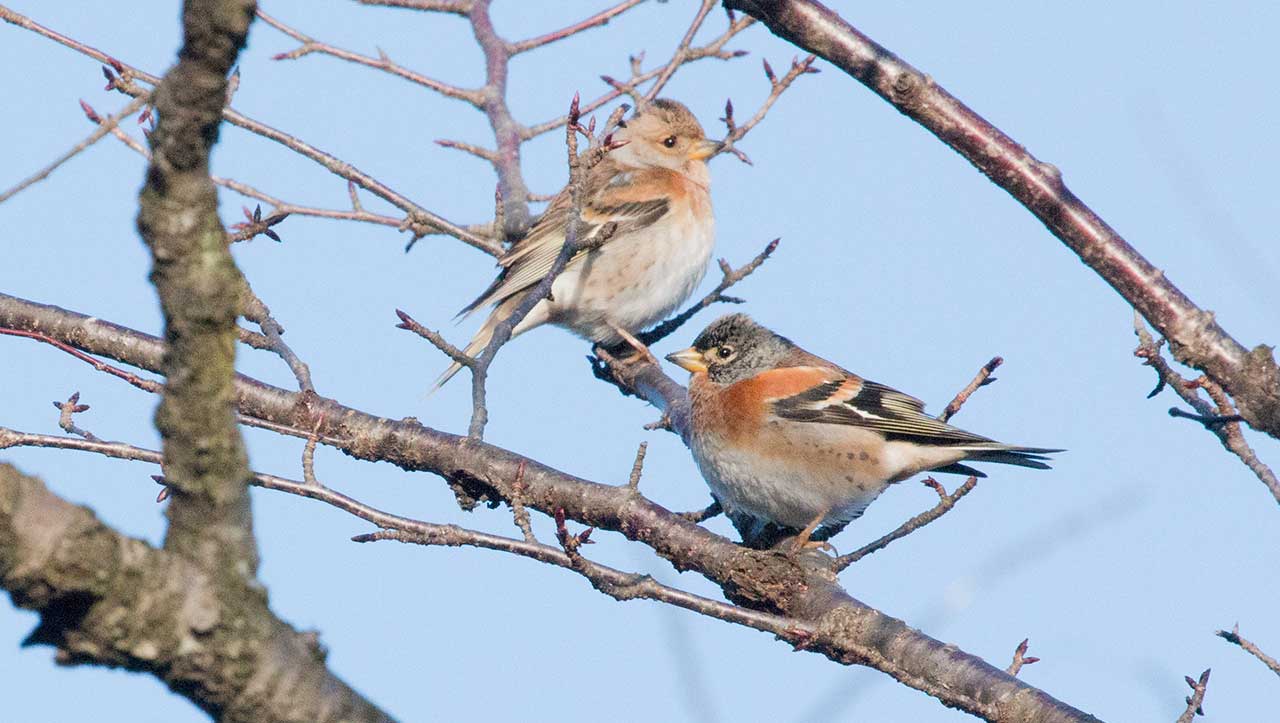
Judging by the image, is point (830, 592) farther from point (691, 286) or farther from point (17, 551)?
point (691, 286)

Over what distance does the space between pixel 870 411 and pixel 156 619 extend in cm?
575

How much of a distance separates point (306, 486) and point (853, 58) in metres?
2.68

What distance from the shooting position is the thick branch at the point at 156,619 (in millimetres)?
2146

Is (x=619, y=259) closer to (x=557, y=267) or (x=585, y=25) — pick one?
(x=585, y=25)

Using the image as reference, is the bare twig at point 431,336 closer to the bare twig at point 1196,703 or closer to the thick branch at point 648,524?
the thick branch at point 648,524

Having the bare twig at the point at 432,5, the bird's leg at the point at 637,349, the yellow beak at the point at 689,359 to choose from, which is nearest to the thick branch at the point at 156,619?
the yellow beak at the point at 689,359

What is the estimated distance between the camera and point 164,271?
2162 millimetres

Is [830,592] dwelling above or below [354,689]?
above

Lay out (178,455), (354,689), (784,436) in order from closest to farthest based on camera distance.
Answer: (178,455) → (354,689) → (784,436)

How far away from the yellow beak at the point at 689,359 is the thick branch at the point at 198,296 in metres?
6.12

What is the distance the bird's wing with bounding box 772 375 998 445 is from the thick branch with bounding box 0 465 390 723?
5.17 metres

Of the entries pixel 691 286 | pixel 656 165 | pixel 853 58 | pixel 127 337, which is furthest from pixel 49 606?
pixel 656 165

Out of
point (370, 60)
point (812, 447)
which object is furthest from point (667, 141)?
point (812, 447)

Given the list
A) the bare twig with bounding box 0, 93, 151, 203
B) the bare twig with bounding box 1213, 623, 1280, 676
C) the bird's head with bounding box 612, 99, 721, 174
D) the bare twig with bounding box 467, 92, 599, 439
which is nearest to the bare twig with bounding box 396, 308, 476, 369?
the bare twig with bounding box 467, 92, 599, 439
